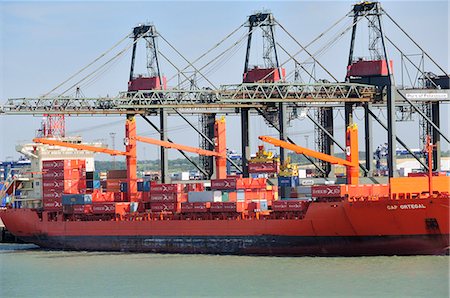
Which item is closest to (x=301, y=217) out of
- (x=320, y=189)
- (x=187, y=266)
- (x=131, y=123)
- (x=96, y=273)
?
(x=320, y=189)

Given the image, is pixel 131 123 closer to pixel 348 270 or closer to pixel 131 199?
pixel 131 199

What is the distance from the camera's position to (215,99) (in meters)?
50.0

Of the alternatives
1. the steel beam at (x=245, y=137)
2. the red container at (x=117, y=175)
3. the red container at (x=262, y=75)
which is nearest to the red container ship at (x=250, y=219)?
the red container at (x=117, y=175)

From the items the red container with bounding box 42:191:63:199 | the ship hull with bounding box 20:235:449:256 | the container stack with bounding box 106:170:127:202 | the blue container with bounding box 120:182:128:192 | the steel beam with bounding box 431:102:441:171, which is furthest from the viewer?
the steel beam with bounding box 431:102:441:171

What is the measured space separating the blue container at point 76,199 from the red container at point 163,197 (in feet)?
10.3

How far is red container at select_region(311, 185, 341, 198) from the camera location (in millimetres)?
41469

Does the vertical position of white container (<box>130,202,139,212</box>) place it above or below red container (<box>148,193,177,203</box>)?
below

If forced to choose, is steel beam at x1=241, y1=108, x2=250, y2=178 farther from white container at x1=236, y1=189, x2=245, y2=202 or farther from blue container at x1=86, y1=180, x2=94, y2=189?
white container at x1=236, y1=189, x2=245, y2=202

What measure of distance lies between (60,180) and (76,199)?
1445 mm

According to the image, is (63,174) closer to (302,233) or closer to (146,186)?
(146,186)

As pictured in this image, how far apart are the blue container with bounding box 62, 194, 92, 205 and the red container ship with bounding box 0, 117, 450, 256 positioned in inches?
1.8

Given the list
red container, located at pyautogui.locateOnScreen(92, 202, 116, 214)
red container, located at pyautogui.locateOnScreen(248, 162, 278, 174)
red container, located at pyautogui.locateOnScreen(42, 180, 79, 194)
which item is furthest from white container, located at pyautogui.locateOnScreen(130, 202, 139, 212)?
red container, located at pyautogui.locateOnScreen(248, 162, 278, 174)

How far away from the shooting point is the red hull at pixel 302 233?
129ft

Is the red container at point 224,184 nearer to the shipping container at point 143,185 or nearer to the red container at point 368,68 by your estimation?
the shipping container at point 143,185
